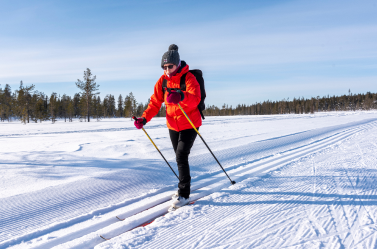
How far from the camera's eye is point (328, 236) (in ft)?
6.24

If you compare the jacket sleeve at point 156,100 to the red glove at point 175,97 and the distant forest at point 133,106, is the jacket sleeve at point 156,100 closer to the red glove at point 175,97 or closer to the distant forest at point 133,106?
the red glove at point 175,97

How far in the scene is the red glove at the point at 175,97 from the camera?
2399 millimetres

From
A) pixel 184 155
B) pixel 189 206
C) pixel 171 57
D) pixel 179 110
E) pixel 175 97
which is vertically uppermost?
pixel 171 57

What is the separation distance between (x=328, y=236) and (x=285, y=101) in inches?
4919

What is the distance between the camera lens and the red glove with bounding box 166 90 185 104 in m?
2.40

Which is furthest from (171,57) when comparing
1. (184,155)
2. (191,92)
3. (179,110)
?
(184,155)

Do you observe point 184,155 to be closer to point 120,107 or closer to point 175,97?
point 175,97

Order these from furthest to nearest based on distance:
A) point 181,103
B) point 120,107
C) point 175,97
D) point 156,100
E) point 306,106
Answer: point 306,106
point 120,107
point 156,100
point 181,103
point 175,97

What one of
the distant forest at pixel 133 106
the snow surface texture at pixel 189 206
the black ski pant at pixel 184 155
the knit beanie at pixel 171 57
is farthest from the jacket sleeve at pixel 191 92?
the distant forest at pixel 133 106

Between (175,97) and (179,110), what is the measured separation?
352 mm

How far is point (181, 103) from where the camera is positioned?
2701 millimetres

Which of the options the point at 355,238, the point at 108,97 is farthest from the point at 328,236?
the point at 108,97

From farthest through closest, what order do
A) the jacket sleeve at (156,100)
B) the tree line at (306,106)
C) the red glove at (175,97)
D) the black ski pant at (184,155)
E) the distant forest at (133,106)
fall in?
1. the tree line at (306,106)
2. the distant forest at (133,106)
3. the jacket sleeve at (156,100)
4. the black ski pant at (184,155)
5. the red glove at (175,97)

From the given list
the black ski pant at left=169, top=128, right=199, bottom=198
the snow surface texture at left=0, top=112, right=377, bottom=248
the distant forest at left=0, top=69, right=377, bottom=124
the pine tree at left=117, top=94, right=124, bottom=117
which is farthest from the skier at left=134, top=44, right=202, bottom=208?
the pine tree at left=117, top=94, right=124, bottom=117
